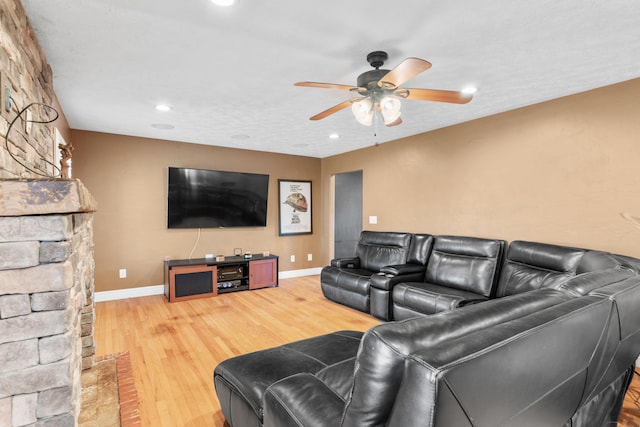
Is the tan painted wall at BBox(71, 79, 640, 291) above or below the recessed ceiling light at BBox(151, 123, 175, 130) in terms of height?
below

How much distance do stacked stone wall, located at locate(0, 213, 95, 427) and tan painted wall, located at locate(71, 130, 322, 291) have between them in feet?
13.2

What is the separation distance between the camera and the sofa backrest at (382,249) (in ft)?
13.9

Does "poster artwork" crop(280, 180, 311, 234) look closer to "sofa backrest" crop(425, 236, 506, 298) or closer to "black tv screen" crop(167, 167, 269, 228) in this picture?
"black tv screen" crop(167, 167, 269, 228)

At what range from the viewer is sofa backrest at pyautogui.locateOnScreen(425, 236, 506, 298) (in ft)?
10.7

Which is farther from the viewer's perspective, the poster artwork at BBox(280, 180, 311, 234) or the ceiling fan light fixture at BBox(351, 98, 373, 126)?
the poster artwork at BBox(280, 180, 311, 234)

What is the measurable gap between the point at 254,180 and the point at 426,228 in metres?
2.95

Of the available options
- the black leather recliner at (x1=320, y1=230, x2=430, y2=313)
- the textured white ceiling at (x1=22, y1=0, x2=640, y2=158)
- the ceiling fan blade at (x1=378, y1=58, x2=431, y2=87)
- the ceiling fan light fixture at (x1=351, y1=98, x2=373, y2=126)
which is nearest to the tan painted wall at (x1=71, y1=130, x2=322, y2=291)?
the textured white ceiling at (x1=22, y1=0, x2=640, y2=158)

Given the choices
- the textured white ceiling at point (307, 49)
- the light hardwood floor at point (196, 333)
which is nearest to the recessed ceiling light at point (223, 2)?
the textured white ceiling at point (307, 49)

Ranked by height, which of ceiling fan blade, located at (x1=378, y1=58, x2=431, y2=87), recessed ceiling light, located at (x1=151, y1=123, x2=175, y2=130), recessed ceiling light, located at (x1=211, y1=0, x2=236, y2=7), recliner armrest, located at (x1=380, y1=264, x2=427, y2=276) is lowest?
recliner armrest, located at (x1=380, y1=264, x2=427, y2=276)

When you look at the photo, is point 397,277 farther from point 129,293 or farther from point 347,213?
point 129,293

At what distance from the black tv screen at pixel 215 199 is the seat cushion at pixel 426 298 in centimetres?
300

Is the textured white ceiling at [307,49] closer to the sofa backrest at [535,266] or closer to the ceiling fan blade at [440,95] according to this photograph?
the ceiling fan blade at [440,95]

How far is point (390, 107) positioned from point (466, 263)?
6.80 ft

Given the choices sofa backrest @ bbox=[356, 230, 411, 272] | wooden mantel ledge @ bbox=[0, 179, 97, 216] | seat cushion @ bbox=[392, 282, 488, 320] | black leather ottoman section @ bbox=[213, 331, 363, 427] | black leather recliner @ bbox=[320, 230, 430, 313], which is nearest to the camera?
wooden mantel ledge @ bbox=[0, 179, 97, 216]
